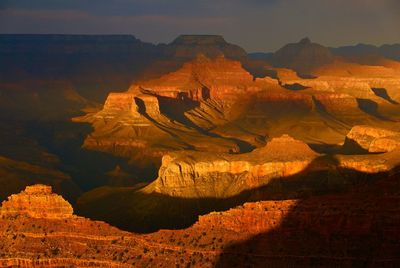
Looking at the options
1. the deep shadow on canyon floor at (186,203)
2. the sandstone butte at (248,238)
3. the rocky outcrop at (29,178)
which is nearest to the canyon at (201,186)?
the sandstone butte at (248,238)

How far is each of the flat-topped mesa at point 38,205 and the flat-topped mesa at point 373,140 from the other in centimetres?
4938

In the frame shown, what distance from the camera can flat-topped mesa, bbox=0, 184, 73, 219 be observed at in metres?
57.7

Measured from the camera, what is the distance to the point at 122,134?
16200 centimetres

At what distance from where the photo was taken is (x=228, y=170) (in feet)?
316

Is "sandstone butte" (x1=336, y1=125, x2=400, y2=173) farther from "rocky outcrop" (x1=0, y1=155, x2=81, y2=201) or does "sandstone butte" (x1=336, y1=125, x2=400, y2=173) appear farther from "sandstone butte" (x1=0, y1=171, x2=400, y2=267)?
"rocky outcrop" (x1=0, y1=155, x2=81, y2=201)

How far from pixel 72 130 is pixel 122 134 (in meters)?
24.1

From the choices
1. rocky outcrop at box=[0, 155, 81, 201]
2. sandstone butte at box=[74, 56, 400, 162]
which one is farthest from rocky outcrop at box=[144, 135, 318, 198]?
sandstone butte at box=[74, 56, 400, 162]

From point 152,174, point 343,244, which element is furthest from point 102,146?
point 343,244

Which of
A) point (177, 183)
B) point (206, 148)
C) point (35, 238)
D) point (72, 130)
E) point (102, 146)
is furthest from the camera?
point (72, 130)

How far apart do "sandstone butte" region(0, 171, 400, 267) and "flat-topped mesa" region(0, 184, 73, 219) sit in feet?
0.56

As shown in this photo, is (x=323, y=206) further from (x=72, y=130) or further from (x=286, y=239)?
(x=72, y=130)

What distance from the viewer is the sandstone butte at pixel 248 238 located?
46969mm

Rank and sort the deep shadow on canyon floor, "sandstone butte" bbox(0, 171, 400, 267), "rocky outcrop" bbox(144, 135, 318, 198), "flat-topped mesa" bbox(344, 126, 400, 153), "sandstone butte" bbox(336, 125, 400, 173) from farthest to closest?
"flat-topped mesa" bbox(344, 126, 400, 153)
"rocky outcrop" bbox(144, 135, 318, 198)
"sandstone butte" bbox(336, 125, 400, 173)
the deep shadow on canyon floor
"sandstone butte" bbox(0, 171, 400, 267)

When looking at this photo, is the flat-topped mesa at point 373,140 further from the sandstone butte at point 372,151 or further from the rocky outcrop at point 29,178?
the rocky outcrop at point 29,178
